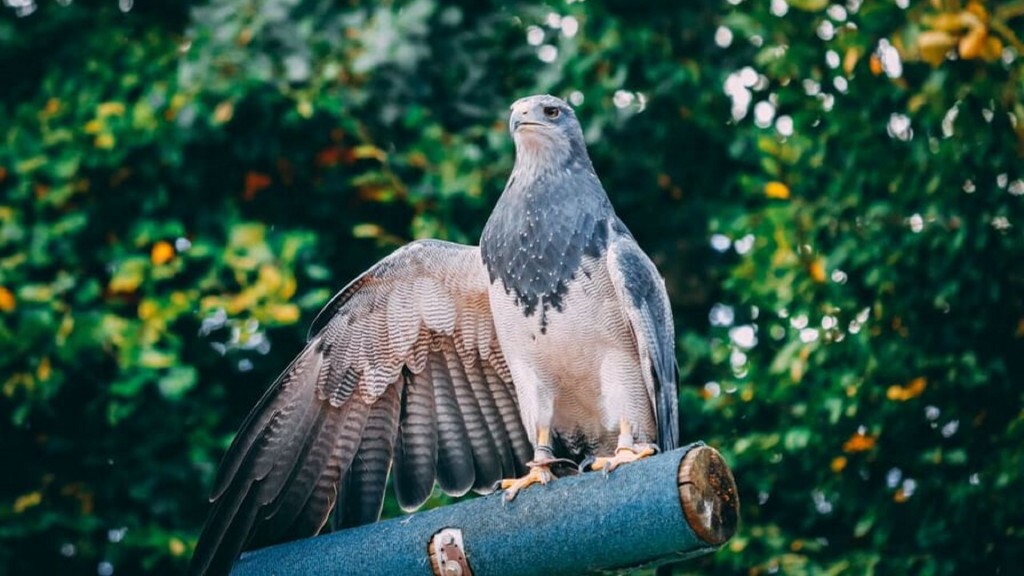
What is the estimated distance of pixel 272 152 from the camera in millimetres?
6168

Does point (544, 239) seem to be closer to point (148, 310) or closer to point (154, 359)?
point (154, 359)

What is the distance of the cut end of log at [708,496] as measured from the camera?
3262 millimetres

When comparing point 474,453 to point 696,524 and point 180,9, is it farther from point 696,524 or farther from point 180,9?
point 180,9

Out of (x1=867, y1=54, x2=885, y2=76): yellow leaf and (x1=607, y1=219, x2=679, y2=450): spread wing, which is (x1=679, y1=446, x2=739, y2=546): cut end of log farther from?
(x1=867, y1=54, x2=885, y2=76): yellow leaf

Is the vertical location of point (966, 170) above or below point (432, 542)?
below

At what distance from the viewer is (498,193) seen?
20.0ft

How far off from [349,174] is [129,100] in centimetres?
97

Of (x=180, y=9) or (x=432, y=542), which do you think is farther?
(x=180, y=9)

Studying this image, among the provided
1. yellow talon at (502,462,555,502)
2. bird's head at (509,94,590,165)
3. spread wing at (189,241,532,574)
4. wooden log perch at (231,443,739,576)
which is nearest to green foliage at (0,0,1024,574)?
spread wing at (189,241,532,574)

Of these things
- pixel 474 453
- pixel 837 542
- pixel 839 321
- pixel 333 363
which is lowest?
pixel 837 542

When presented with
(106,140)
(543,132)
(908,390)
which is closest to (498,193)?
(106,140)

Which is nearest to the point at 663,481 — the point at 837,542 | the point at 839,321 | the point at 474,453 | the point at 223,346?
the point at 474,453

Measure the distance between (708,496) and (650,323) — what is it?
3.09ft

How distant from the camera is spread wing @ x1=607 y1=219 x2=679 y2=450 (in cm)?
413
